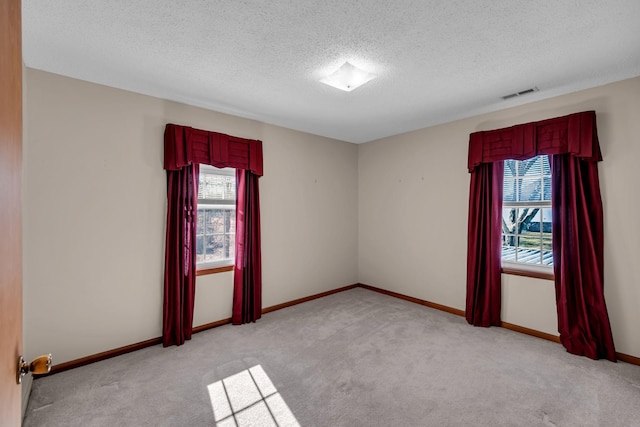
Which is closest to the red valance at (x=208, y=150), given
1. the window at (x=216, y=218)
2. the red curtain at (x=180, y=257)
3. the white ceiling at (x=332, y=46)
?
the red curtain at (x=180, y=257)

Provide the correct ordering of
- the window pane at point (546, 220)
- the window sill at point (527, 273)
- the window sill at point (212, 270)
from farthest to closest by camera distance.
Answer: the window sill at point (212, 270) < the window pane at point (546, 220) < the window sill at point (527, 273)

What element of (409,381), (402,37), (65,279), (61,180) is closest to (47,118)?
(61,180)

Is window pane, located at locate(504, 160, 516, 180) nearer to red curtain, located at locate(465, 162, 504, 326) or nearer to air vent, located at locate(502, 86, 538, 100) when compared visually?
red curtain, located at locate(465, 162, 504, 326)

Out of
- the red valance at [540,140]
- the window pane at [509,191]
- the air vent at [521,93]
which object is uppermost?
the air vent at [521,93]

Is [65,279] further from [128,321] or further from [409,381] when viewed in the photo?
[409,381]

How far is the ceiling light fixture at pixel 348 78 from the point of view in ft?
7.79

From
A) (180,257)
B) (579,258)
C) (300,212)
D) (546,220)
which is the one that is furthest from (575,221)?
(180,257)

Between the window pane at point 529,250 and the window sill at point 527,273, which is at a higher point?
the window pane at point 529,250

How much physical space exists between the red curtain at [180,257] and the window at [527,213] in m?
3.64

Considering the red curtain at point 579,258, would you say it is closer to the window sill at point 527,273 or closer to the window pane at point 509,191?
the window sill at point 527,273

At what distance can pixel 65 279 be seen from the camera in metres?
2.48

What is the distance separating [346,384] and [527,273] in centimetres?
241

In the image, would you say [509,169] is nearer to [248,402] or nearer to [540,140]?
[540,140]

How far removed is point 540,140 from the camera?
2973mm
